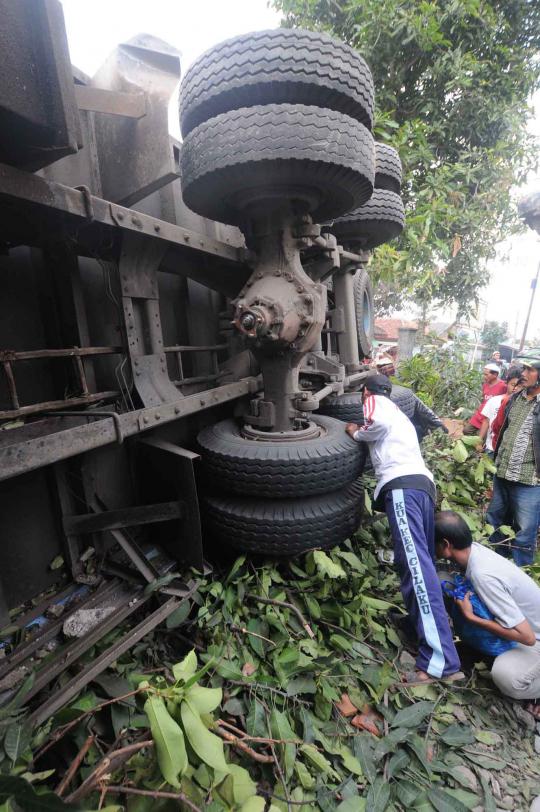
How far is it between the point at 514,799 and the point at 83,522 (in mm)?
2067

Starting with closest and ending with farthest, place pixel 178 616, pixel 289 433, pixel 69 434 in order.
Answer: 1. pixel 69 434
2. pixel 178 616
3. pixel 289 433

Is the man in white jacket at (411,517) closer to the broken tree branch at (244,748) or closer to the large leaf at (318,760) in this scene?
the large leaf at (318,760)

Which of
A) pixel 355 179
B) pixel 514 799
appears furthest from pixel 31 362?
pixel 514 799

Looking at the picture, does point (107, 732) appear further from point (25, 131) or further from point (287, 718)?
point (25, 131)

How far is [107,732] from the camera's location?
1.33 metres

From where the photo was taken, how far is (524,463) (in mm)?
3102

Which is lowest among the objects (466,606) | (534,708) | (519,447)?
(534,708)

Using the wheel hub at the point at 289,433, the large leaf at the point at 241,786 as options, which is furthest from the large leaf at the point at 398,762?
the wheel hub at the point at 289,433

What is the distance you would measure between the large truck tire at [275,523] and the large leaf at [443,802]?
1.00 meters

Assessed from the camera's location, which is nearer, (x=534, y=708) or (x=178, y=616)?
(x=178, y=616)

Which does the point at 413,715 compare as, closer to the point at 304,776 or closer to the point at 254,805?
the point at 304,776

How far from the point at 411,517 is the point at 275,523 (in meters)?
0.75

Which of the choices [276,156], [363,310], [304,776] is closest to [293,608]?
[304,776]

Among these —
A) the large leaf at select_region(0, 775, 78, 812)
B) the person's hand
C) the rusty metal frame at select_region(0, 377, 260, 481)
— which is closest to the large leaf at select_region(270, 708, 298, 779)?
the large leaf at select_region(0, 775, 78, 812)
